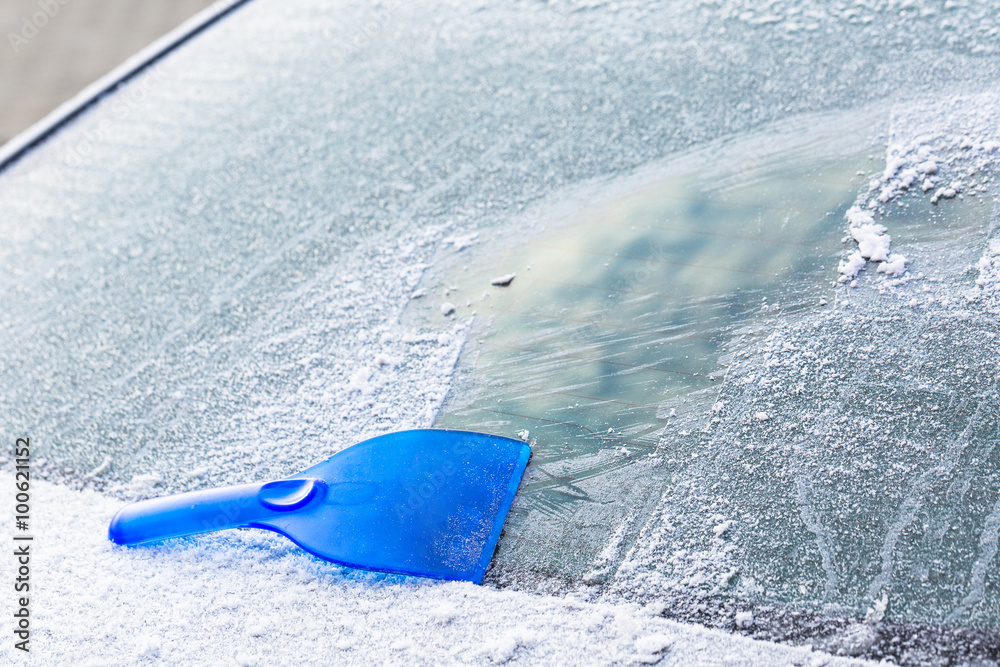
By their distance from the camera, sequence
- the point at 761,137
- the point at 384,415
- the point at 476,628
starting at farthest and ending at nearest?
the point at 761,137 < the point at 384,415 < the point at 476,628

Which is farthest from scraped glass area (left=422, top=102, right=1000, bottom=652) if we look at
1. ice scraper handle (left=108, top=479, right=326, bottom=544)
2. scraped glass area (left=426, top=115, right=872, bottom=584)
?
ice scraper handle (left=108, top=479, right=326, bottom=544)

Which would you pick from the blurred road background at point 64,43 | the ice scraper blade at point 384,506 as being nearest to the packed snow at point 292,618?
the ice scraper blade at point 384,506

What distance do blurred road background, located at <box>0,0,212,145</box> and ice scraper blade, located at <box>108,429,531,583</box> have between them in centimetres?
217

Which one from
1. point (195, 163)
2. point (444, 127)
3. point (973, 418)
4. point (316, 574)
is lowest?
point (973, 418)

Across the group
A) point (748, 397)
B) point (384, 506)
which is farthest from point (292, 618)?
point (748, 397)

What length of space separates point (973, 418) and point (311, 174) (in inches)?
50.0

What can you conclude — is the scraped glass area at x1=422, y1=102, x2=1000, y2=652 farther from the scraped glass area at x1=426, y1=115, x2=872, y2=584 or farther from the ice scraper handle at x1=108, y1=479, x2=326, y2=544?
the ice scraper handle at x1=108, y1=479, x2=326, y2=544

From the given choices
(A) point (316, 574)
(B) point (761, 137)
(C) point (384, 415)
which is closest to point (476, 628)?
(A) point (316, 574)

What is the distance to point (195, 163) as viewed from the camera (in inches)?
68.0

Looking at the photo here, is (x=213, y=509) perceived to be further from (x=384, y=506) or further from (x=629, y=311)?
(x=629, y=311)

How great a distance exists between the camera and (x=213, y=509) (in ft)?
3.37

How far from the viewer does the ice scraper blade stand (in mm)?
974

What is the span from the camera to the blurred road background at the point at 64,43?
9.05 feet

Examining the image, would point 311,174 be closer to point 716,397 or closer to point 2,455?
point 2,455
